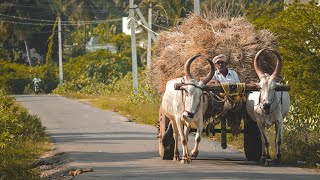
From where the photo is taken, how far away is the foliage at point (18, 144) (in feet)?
37.9

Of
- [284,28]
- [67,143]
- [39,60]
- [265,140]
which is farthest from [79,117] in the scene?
[39,60]

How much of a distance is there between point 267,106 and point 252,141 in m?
1.30

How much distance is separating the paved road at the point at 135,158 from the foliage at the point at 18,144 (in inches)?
20.2

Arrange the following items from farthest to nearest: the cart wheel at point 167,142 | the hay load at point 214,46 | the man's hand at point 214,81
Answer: the cart wheel at point 167,142
the hay load at point 214,46
the man's hand at point 214,81

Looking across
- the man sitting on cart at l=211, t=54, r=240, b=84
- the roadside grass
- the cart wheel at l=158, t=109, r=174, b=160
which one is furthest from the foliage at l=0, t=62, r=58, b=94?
the man sitting on cart at l=211, t=54, r=240, b=84

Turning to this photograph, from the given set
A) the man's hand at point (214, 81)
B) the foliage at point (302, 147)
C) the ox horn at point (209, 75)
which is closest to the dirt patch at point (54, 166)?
the ox horn at point (209, 75)

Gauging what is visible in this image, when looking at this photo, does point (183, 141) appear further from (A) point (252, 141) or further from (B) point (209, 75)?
(A) point (252, 141)

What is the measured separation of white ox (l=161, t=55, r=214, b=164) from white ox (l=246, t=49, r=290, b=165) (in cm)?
78

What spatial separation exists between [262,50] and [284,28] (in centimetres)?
287

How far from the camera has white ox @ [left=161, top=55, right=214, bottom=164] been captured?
12.3m

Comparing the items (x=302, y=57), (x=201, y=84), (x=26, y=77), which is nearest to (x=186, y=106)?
(x=201, y=84)

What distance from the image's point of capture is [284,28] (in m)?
15.2

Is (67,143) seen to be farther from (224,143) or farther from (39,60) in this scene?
(39,60)

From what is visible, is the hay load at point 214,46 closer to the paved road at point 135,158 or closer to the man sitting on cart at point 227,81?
the man sitting on cart at point 227,81
